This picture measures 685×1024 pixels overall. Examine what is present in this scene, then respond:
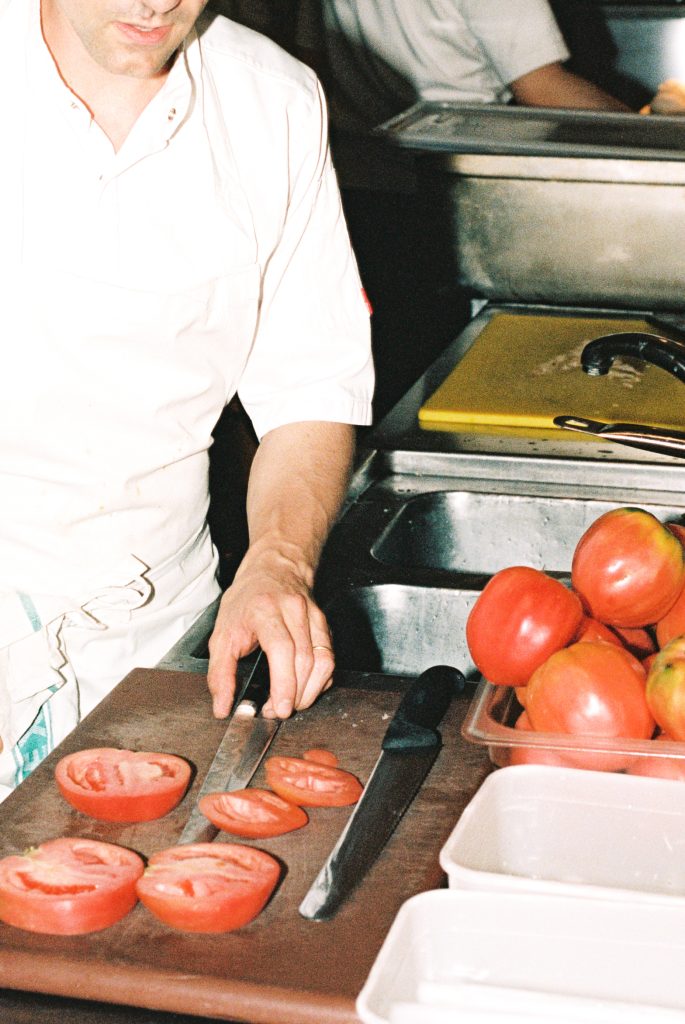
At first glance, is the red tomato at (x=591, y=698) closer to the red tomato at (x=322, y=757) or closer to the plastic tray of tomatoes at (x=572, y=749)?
the plastic tray of tomatoes at (x=572, y=749)

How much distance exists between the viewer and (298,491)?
1.36 meters

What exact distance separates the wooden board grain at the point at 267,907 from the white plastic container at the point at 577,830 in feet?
0.25

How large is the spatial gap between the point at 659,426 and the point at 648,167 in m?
0.56

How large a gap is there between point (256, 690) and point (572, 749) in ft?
1.10

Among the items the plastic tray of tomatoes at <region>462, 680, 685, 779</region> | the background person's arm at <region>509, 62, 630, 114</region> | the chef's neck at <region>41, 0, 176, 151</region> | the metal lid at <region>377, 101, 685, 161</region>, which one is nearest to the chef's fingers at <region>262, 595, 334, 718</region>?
the plastic tray of tomatoes at <region>462, 680, 685, 779</region>

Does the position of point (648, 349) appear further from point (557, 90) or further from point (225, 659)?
point (557, 90)

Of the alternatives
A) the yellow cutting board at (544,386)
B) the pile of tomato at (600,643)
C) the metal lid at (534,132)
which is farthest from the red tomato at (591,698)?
the metal lid at (534,132)

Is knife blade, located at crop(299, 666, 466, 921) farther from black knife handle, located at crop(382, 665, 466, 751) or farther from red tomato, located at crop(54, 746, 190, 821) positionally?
red tomato, located at crop(54, 746, 190, 821)

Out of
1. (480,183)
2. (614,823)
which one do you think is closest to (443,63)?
(480,183)

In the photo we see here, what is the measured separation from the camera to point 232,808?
0.92 metres

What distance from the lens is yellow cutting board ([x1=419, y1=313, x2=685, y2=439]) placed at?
5.86 feet

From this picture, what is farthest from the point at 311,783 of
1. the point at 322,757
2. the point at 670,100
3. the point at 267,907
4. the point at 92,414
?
the point at 670,100

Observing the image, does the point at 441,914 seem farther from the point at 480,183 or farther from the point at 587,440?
the point at 480,183

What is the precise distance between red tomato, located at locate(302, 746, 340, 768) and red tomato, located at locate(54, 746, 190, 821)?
0.32ft
